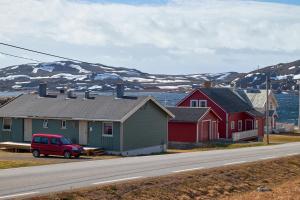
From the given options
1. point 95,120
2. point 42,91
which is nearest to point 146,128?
point 95,120

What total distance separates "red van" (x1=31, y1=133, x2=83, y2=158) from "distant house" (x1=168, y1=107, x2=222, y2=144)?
22.1 meters

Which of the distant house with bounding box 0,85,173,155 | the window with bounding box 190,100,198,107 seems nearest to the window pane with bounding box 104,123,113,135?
the distant house with bounding box 0,85,173,155

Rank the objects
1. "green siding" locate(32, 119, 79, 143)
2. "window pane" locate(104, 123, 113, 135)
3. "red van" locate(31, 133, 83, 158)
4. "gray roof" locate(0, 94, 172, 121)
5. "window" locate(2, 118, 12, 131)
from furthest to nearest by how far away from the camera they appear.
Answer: "window" locate(2, 118, 12, 131)
"green siding" locate(32, 119, 79, 143)
"gray roof" locate(0, 94, 172, 121)
"window pane" locate(104, 123, 113, 135)
"red van" locate(31, 133, 83, 158)

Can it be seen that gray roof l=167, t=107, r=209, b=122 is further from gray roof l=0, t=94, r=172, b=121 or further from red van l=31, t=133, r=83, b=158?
red van l=31, t=133, r=83, b=158

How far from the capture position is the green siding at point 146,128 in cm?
4794

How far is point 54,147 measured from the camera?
139ft

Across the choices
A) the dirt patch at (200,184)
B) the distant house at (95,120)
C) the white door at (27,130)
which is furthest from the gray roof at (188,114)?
the dirt patch at (200,184)

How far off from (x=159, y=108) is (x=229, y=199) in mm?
29477

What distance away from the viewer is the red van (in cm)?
4169

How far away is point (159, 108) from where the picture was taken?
52531mm

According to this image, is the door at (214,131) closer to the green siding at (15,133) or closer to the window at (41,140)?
the green siding at (15,133)

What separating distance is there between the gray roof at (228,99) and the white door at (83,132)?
24996mm

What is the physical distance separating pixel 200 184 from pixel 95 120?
2353 centimetres

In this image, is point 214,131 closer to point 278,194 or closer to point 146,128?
point 146,128
